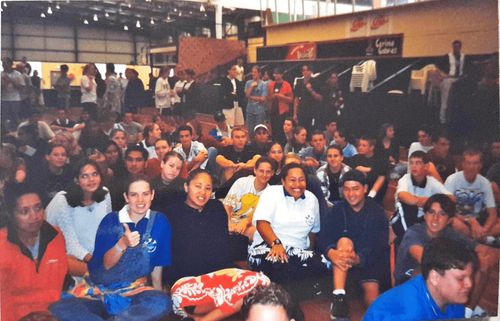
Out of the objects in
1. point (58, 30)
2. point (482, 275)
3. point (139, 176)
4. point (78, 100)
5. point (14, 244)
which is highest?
point (58, 30)

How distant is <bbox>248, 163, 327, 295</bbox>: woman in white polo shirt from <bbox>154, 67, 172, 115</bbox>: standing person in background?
669mm

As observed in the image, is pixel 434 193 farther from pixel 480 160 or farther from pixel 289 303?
pixel 289 303

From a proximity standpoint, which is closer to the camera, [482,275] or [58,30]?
[58,30]

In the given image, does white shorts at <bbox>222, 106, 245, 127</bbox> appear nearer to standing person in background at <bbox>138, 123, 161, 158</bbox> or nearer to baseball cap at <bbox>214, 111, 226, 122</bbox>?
baseball cap at <bbox>214, 111, 226, 122</bbox>

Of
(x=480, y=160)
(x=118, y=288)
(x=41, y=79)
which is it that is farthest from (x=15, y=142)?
(x=480, y=160)

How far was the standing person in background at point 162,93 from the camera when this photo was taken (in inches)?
107

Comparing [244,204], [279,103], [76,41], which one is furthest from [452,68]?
[76,41]

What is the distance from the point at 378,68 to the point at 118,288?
1.74 m

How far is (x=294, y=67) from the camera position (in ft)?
9.67

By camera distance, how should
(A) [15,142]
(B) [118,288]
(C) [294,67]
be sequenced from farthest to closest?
(C) [294,67] < (B) [118,288] < (A) [15,142]

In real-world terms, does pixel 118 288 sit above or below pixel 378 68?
below

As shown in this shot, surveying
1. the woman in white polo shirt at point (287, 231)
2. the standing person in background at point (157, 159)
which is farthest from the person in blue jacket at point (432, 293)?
the standing person in background at point (157, 159)

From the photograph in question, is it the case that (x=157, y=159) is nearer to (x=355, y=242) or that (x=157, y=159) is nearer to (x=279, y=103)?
(x=279, y=103)

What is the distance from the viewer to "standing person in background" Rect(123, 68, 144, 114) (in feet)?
8.79
